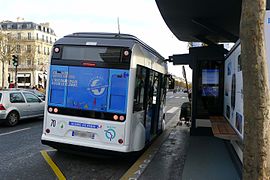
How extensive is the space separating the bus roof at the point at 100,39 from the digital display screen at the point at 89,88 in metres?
0.57

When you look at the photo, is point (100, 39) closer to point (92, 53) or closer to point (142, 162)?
point (92, 53)

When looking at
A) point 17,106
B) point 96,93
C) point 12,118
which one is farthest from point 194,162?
point 17,106

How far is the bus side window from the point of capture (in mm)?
6781

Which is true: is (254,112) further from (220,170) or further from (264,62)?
(220,170)

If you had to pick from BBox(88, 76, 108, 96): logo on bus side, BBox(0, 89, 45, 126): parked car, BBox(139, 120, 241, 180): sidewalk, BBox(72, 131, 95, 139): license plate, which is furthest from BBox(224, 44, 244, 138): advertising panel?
BBox(0, 89, 45, 126): parked car

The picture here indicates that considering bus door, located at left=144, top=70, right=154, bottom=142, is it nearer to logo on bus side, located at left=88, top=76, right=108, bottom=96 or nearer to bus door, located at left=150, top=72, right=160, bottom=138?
bus door, located at left=150, top=72, right=160, bottom=138

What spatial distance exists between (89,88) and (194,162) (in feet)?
8.80

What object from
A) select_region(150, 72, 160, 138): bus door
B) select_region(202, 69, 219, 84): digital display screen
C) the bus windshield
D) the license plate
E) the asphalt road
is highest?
the bus windshield

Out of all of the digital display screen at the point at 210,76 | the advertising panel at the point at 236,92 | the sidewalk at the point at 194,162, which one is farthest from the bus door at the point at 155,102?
the advertising panel at the point at 236,92

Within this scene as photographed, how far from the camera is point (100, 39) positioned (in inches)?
270

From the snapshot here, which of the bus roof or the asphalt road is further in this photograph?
Result: the bus roof

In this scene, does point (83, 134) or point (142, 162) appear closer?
point (83, 134)

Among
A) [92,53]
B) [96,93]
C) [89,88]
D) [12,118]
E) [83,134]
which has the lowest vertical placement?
[12,118]

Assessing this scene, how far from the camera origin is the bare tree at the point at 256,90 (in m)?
3.09
